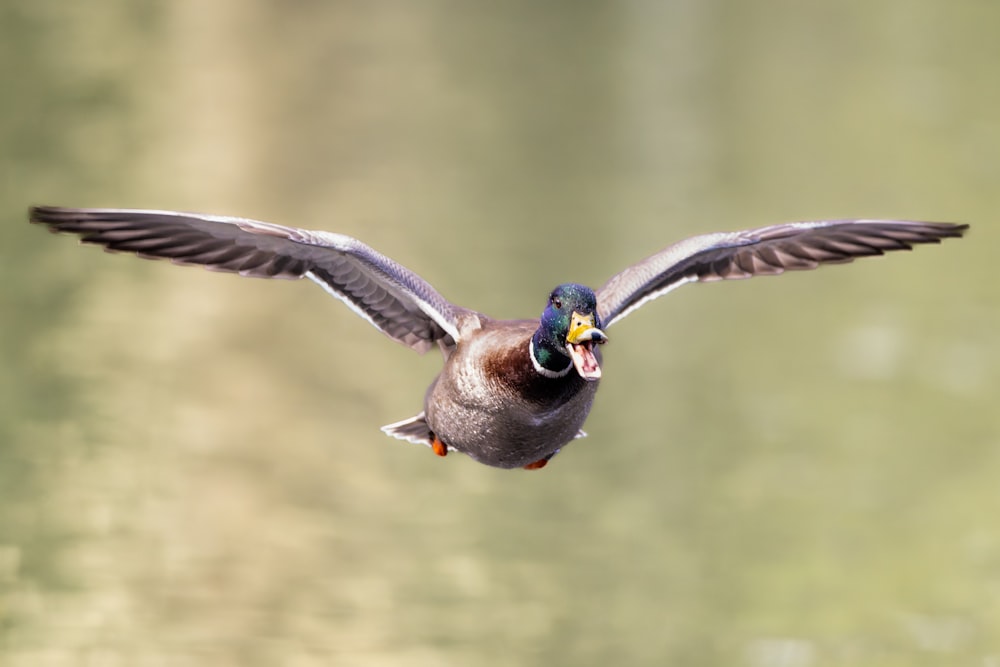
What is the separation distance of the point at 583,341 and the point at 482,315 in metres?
1.43

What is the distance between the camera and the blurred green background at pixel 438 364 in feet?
37.9

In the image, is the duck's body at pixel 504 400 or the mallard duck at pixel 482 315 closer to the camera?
the mallard duck at pixel 482 315

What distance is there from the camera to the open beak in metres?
7.36

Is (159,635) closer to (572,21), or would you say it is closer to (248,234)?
(248,234)

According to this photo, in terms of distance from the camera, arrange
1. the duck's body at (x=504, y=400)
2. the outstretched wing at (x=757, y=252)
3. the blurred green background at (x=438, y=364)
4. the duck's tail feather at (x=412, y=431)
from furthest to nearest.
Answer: the blurred green background at (x=438, y=364), the duck's tail feather at (x=412, y=431), the outstretched wing at (x=757, y=252), the duck's body at (x=504, y=400)

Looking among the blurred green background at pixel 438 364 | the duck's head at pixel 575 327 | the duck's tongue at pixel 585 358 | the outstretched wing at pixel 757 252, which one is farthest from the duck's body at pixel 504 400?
the blurred green background at pixel 438 364

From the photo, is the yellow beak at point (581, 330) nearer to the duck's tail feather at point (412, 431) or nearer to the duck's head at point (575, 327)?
the duck's head at point (575, 327)

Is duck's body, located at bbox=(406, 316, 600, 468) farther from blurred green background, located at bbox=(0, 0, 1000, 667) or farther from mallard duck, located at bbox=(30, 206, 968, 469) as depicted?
blurred green background, located at bbox=(0, 0, 1000, 667)

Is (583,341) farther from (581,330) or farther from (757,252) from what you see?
(757,252)

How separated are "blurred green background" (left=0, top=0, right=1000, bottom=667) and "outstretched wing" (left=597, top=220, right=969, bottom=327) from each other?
3.09 meters

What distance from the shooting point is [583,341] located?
24.5 ft

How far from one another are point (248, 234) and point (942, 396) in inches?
421

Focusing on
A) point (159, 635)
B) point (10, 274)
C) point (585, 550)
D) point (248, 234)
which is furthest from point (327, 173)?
point (248, 234)

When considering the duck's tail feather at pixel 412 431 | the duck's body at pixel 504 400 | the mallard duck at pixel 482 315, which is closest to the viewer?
the mallard duck at pixel 482 315
